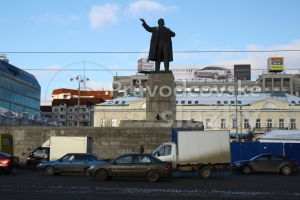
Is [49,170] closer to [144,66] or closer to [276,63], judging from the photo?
[144,66]

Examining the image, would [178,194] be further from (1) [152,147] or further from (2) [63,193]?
(1) [152,147]

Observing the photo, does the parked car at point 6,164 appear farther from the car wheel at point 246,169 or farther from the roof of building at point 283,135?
the roof of building at point 283,135

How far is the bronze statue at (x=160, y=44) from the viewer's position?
3238 centimetres

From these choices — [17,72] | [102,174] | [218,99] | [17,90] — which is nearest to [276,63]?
[218,99]

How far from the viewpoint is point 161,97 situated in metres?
31.9

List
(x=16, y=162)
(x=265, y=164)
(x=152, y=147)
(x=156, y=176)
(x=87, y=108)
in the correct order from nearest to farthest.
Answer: (x=156, y=176), (x=16, y=162), (x=265, y=164), (x=152, y=147), (x=87, y=108)

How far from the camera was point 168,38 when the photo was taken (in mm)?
32656

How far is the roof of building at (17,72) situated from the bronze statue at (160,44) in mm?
57275

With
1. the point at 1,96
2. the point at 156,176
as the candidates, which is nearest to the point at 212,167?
the point at 156,176

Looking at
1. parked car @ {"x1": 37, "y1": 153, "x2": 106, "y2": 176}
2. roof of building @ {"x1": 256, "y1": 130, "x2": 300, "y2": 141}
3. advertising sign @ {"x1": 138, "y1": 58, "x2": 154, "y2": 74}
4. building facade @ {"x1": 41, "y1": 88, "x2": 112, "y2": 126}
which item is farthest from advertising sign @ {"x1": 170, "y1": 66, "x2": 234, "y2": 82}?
parked car @ {"x1": 37, "y1": 153, "x2": 106, "y2": 176}

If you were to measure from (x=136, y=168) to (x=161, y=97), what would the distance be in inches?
495

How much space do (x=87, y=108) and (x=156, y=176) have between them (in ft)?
372

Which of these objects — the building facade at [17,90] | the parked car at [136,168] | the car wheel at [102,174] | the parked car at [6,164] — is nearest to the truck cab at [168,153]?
the parked car at [136,168]

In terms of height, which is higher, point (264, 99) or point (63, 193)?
point (264, 99)
